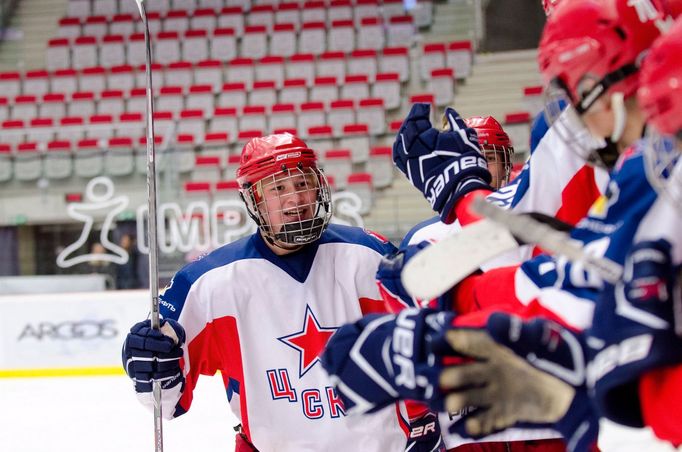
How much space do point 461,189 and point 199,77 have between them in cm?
798

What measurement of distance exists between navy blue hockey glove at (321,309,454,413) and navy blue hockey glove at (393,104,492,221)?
32 cm

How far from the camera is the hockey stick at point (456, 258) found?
0.83 m

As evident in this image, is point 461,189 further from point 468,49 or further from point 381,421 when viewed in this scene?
point 468,49

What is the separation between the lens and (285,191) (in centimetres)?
168

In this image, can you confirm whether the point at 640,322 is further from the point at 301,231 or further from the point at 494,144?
the point at 494,144

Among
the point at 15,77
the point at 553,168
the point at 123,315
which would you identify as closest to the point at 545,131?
the point at 553,168

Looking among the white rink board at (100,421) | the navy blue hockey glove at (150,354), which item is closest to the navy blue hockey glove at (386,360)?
the navy blue hockey glove at (150,354)

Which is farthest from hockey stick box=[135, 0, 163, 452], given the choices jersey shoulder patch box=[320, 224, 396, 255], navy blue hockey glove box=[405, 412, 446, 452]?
navy blue hockey glove box=[405, 412, 446, 452]

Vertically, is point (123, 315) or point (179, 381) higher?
point (179, 381)

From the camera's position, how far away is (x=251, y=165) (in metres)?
1.69

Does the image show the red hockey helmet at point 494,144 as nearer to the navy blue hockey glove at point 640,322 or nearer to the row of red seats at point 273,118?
the navy blue hockey glove at point 640,322

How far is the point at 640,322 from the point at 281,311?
42.6 inches

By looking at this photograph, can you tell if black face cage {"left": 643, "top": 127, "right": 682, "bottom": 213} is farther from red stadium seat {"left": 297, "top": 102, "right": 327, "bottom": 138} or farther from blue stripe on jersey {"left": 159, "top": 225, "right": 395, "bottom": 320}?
red stadium seat {"left": 297, "top": 102, "right": 327, "bottom": 138}

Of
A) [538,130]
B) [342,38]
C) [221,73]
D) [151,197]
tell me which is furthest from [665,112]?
[342,38]
